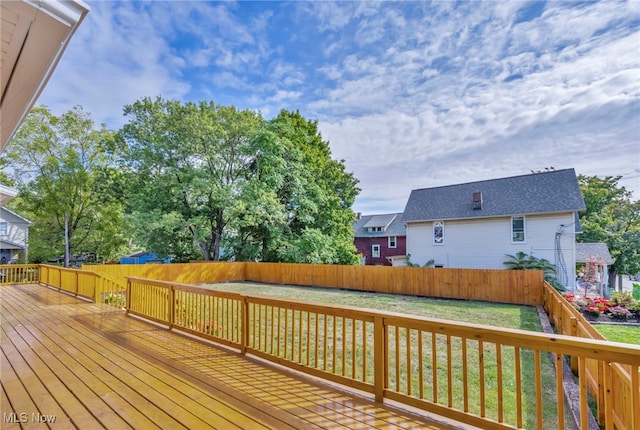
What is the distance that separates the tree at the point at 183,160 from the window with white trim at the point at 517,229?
13.6m

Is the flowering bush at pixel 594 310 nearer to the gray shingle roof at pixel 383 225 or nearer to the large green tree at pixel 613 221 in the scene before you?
the large green tree at pixel 613 221

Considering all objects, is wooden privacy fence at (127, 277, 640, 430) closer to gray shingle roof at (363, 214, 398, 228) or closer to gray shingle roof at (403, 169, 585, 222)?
gray shingle roof at (403, 169, 585, 222)

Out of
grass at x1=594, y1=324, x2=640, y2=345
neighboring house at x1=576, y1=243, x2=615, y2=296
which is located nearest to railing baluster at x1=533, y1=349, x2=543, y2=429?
grass at x1=594, y1=324, x2=640, y2=345

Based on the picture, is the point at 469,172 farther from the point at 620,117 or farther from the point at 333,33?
the point at 333,33

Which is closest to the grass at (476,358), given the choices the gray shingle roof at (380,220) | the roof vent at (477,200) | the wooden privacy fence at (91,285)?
the wooden privacy fence at (91,285)

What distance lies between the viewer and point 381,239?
2675 centimetres

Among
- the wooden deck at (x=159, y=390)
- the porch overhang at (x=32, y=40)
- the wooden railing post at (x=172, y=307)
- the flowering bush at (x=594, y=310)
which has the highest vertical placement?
the porch overhang at (x=32, y=40)

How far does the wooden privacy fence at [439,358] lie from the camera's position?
2.14m

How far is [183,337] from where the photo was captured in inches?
203

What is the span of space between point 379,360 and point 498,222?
14.7 meters

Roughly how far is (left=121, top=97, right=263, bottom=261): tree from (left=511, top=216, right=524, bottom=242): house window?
1361 centimetres

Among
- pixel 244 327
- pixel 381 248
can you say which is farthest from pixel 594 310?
pixel 381 248

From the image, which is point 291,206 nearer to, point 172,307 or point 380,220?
point 380,220

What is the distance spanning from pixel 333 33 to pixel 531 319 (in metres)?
9.18
